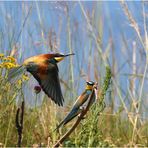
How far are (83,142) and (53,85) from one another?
0.45ft

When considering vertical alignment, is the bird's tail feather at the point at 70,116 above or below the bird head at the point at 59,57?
below

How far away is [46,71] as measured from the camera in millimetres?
723

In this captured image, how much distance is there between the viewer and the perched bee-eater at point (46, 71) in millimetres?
704

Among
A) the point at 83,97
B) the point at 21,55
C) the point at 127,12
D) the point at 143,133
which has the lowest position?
the point at 143,133

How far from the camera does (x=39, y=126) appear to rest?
2.61 meters

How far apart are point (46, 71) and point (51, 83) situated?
33mm

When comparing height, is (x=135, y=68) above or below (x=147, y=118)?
above

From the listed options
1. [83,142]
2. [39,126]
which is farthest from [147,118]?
[83,142]

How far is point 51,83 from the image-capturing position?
0.75 m

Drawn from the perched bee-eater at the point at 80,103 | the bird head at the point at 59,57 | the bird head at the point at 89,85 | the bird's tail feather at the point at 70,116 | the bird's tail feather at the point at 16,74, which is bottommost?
the bird's tail feather at the point at 70,116

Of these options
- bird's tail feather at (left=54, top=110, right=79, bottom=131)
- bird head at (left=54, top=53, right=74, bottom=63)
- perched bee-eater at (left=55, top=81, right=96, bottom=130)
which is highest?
bird head at (left=54, top=53, right=74, bottom=63)

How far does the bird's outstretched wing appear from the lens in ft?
2.38

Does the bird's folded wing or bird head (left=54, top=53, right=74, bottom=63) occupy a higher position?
bird head (left=54, top=53, right=74, bottom=63)

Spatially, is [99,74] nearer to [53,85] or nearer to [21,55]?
[21,55]
